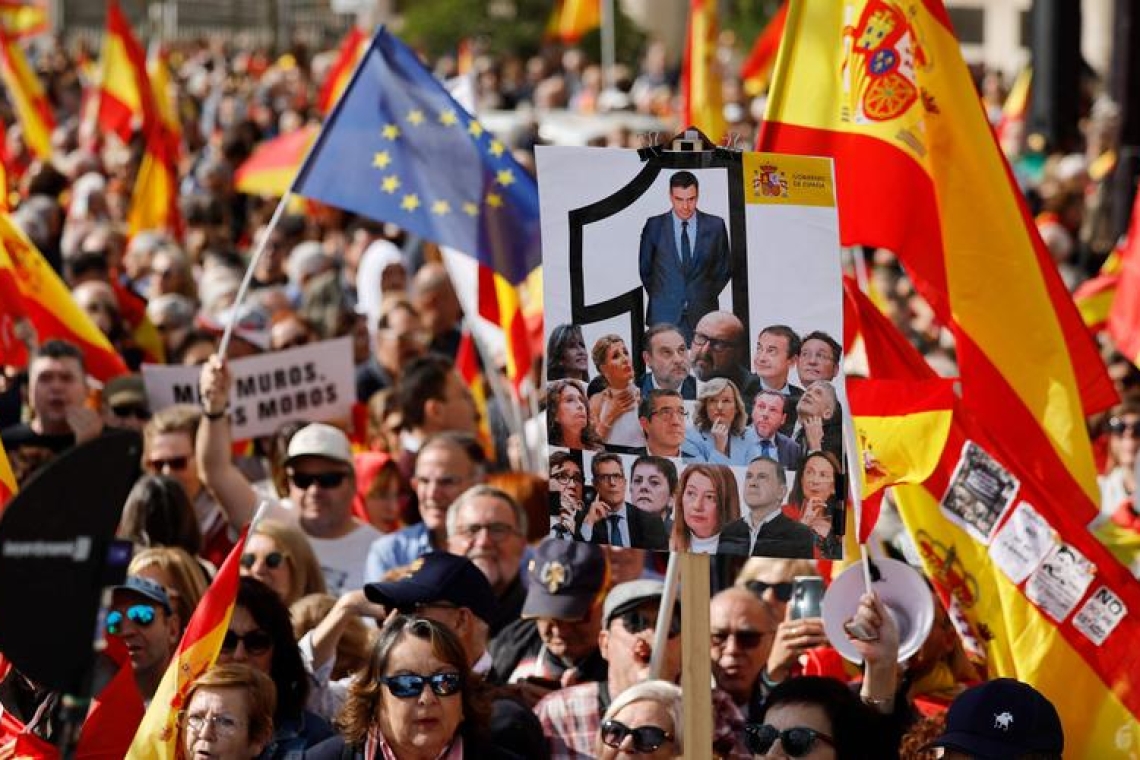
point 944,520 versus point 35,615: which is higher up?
point 35,615

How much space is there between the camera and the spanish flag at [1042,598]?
653 centimetres

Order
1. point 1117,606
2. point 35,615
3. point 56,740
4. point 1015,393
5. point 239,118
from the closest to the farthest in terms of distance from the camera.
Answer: point 35,615 → point 56,740 → point 1117,606 → point 1015,393 → point 239,118

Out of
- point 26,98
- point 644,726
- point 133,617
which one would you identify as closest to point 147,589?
point 133,617

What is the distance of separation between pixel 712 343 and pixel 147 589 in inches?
77.7

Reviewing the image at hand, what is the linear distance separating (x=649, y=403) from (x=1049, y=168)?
44.8ft

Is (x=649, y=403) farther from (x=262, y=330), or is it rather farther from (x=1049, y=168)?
(x=1049, y=168)

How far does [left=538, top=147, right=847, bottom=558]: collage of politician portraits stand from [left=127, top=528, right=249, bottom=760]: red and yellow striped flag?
946mm

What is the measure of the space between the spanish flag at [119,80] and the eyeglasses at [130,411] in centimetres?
983

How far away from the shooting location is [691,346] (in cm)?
561

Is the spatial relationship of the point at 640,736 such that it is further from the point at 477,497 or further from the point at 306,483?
the point at 306,483

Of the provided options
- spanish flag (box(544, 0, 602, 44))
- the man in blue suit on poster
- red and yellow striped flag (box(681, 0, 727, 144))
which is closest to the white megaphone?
the man in blue suit on poster

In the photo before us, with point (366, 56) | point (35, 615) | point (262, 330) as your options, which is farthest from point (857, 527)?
point (262, 330)

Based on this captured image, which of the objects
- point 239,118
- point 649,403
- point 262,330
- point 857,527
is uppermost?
point 649,403

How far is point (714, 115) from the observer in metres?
12.3
